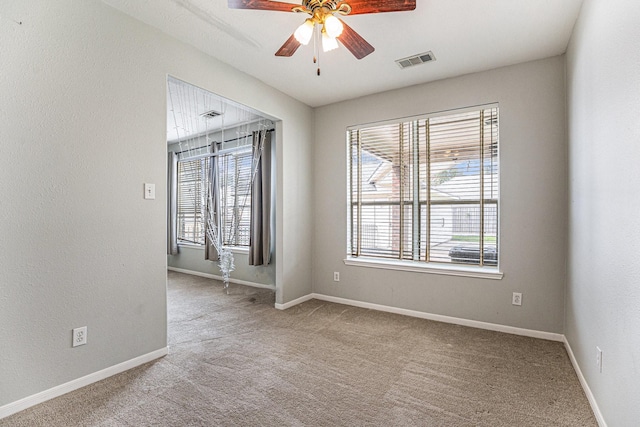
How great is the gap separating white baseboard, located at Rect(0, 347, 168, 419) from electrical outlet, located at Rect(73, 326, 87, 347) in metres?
0.23

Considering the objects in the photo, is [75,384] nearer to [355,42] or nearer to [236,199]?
[355,42]

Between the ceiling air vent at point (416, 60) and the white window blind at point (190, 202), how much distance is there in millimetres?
3789

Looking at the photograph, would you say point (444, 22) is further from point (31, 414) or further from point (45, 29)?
point (31, 414)

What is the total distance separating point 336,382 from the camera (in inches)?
84.5

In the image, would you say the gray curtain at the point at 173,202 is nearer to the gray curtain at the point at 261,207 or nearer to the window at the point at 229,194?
the window at the point at 229,194

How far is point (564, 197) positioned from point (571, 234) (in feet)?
1.30

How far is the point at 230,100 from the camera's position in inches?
120

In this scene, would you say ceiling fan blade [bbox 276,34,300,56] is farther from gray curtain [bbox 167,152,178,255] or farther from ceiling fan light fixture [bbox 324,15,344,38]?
gray curtain [bbox 167,152,178,255]

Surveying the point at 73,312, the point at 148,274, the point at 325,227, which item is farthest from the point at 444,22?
the point at 73,312

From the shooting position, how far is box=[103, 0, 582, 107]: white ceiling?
7.22ft

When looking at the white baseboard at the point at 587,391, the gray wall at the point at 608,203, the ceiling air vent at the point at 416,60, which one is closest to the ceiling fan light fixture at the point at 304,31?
the ceiling air vent at the point at 416,60

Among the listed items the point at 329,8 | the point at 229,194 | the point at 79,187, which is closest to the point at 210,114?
the point at 229,194

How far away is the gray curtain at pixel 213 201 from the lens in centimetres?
457

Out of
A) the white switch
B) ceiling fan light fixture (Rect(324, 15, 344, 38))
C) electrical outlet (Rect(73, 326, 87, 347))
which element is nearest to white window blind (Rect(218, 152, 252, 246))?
the white switch
